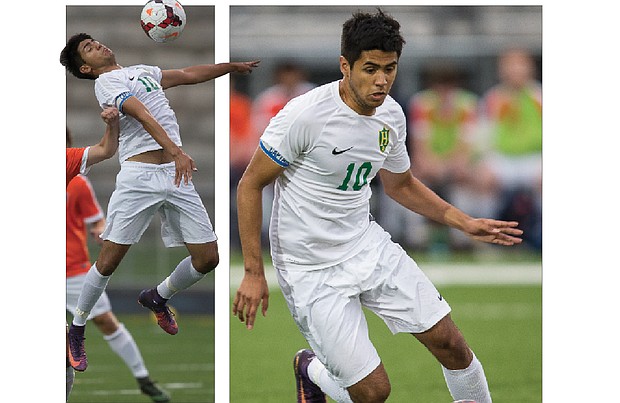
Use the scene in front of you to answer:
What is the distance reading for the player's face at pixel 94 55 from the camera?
5289 mm

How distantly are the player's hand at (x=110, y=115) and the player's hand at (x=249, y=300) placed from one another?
120cm

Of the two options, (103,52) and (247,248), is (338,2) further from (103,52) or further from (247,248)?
(247,248)

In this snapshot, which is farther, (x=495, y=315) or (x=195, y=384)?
(x=495, y=315)

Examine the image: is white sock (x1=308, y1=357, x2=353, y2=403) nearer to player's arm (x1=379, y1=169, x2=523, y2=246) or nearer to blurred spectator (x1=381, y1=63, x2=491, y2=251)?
player's arm (x1=379, y1=169, x2=523, y2=246)

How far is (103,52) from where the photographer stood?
531 cm

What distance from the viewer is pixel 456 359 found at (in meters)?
5.02

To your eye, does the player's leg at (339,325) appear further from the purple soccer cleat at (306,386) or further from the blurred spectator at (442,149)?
the blurred spectator at (442,149)

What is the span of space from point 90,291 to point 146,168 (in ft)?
2.28

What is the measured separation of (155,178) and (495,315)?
23.2ft

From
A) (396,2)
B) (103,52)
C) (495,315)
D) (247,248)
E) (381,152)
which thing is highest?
(396,2)

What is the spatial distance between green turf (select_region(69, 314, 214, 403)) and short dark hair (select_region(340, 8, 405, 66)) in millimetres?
1818

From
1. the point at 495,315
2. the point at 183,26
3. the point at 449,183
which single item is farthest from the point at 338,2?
the point at 449,183

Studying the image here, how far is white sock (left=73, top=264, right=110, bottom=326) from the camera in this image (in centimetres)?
543

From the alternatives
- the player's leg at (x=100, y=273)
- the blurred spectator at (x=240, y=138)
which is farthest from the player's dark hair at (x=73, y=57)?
the blurred spectator at (x=240, y=138)
